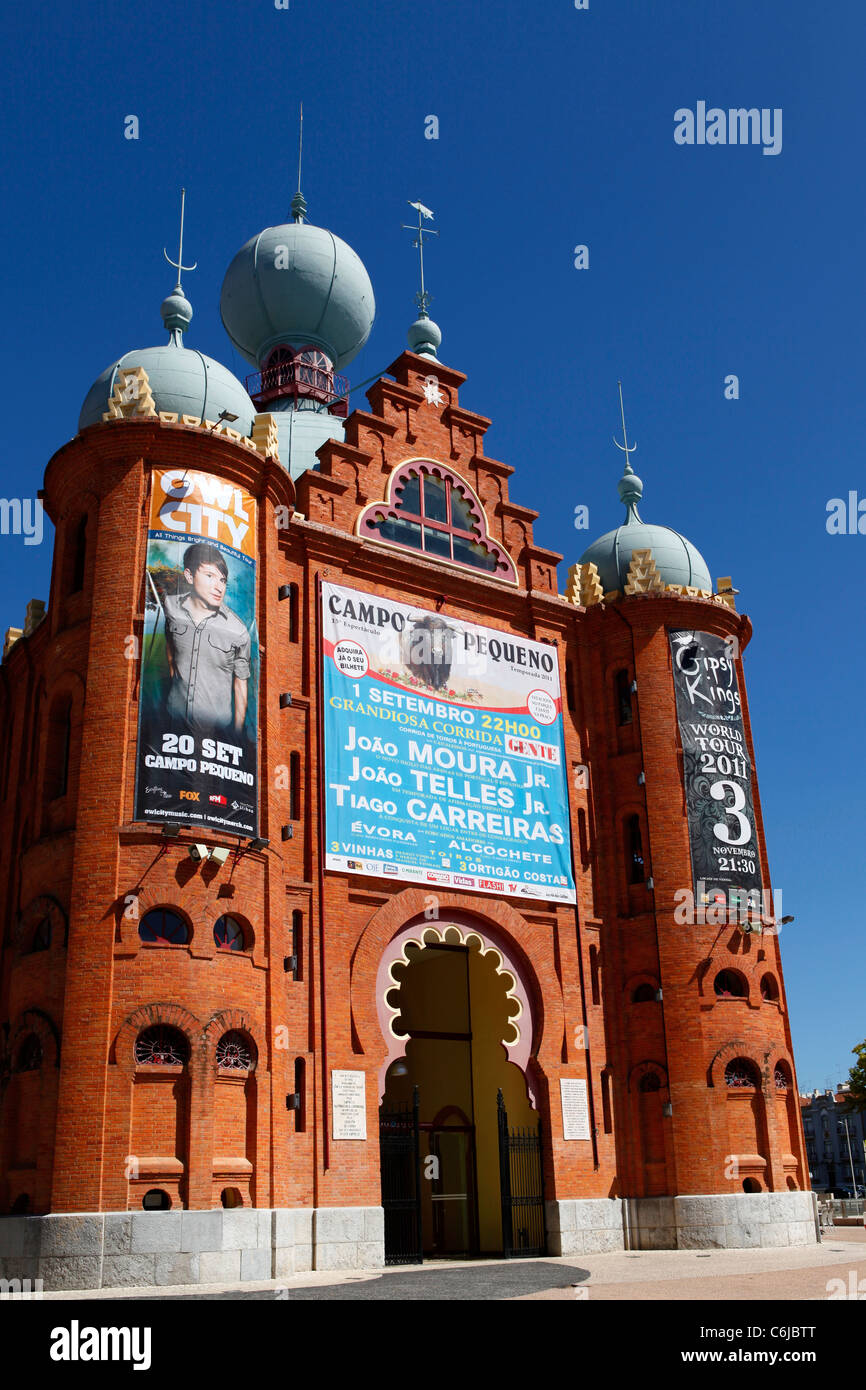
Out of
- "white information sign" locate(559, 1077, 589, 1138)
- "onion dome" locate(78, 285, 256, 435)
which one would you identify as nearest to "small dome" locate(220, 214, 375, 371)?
"onion dome" locate(78, 285, 256, 435)

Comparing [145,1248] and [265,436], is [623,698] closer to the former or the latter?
[265,436]

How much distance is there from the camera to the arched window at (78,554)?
2980 centimetres

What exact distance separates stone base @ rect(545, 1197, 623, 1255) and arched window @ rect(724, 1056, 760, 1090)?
4.61 metres

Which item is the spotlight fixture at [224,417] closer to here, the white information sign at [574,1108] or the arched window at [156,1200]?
the arched window at [156,1200]

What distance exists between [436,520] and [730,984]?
15.8 meters

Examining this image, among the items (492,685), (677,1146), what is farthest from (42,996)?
(677,1146)

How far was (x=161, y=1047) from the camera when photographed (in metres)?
24.6

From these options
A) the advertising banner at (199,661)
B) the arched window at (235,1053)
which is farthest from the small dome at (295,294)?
the arched window at (235,1053)

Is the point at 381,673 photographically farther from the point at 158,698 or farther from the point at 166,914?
the point at 166,914

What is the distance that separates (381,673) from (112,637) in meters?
7.65

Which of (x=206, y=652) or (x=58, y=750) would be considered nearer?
(x=206, y=652)

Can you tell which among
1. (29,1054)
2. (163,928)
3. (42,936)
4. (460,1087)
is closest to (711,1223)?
(460,1087)

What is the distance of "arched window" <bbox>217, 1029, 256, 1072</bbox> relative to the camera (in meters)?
25.3

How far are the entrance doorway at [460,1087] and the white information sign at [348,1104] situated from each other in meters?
4.91
